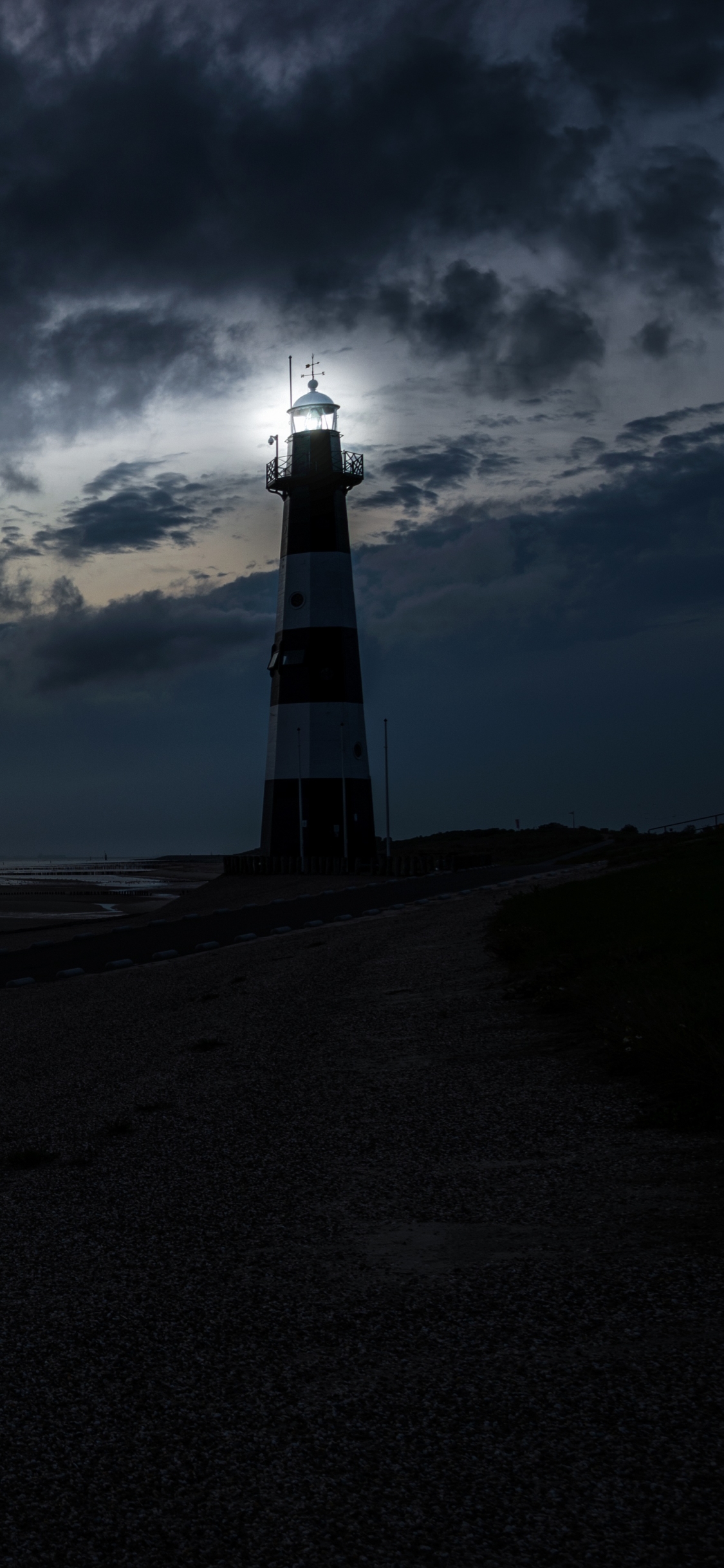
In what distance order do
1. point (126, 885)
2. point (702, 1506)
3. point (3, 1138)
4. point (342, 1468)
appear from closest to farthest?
point (702, 1506) → point (342, 1468) → point (3, 1138) → point (126, 885)

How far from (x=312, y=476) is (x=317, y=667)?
30.6ft

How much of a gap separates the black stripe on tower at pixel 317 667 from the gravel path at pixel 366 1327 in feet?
132

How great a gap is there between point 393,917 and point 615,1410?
2195 cm

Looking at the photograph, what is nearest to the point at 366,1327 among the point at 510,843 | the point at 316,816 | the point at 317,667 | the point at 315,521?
the point at 316,816

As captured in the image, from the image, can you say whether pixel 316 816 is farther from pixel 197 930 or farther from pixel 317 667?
pixel 197 930

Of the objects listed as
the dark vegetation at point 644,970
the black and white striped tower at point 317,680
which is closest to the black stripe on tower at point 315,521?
the black and white striped tower at point 317,680

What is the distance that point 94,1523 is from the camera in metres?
3.46

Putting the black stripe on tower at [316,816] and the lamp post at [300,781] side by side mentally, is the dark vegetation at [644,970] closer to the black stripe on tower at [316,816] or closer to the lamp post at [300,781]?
the black stripe on tower at [316,816]

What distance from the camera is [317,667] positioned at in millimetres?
49500

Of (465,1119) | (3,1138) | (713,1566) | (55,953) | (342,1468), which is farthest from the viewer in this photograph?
(55,953)

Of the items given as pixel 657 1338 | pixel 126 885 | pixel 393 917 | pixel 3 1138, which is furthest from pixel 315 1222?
pixel 126 885

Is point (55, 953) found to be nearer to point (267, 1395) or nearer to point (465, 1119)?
point (465, 1119)

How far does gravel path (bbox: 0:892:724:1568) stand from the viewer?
3.39 m

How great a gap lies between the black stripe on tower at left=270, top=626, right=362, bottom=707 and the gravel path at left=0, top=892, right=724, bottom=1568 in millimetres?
40096
